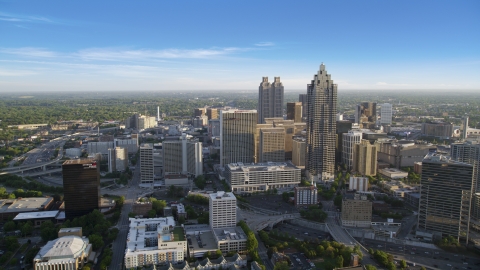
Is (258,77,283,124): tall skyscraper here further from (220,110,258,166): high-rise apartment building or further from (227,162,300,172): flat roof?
(227,162,300,172): flat roof

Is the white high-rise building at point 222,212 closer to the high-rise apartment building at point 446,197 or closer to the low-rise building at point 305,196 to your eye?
the low-rise building at point 305,196

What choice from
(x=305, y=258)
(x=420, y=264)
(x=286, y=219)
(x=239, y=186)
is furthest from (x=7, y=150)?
(x=420, y=264)

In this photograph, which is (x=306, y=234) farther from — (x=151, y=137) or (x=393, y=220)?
(x=151, y=137)

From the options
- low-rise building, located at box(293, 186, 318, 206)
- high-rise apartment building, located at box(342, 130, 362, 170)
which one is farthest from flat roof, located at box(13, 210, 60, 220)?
high-rise apartment building, located at box(342, 130, 362, 170)

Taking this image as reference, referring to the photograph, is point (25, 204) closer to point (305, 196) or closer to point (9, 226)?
point (9, 226)

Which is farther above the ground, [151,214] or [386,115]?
[386,115]

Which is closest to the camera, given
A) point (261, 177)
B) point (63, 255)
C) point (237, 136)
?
point (63, 255)

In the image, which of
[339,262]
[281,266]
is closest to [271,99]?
[339,262]
